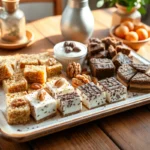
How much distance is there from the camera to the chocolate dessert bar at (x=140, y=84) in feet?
3.92

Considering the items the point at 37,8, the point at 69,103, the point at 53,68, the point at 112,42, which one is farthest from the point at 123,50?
the point at 37,8

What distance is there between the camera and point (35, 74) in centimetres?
122

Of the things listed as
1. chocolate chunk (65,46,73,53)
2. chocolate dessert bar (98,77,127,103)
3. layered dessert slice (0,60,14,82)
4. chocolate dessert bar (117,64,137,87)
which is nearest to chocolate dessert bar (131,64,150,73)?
chocolate dessert bar (117,64,137,87)

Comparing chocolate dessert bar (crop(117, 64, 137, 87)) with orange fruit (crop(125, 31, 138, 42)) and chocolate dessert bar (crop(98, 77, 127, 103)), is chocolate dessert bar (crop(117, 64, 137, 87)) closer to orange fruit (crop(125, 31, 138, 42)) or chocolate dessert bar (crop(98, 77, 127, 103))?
chocolate dessert bar (crop(98, 77, 127, 103))

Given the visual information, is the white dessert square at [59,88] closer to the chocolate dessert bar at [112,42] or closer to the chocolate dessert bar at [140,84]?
the chocolate dessert bar at [140,84]

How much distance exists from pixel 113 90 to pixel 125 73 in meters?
0.15

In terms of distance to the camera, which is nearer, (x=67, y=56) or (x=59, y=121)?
(x=59, y=121)

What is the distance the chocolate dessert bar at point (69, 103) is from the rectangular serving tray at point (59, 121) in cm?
2

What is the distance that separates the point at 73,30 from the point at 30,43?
237 millimetres

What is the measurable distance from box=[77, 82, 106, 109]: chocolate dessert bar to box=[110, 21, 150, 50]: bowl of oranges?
512 mm

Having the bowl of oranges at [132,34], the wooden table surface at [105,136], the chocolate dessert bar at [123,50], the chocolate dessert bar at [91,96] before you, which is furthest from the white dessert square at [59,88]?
the bowl of oranges at [132,34]

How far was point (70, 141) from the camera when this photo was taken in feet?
3.31

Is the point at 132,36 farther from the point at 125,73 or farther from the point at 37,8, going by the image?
the point at 37,8

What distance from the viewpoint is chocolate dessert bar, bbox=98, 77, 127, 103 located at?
1.12 m
